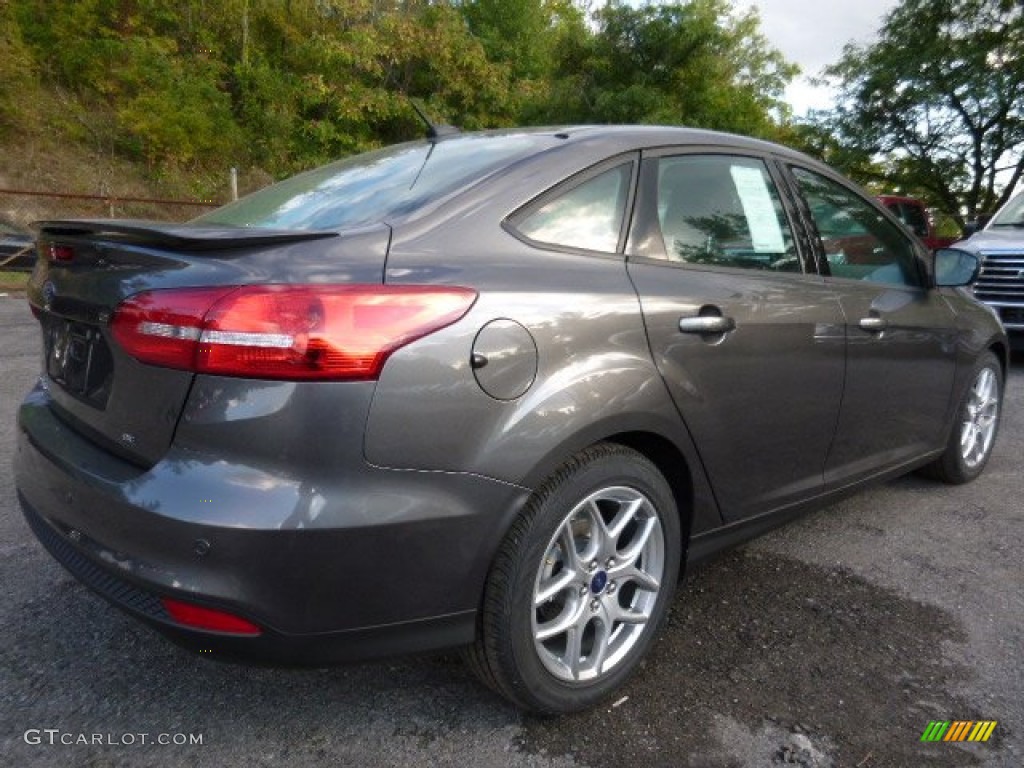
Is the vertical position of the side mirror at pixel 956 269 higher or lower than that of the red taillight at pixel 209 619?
higher

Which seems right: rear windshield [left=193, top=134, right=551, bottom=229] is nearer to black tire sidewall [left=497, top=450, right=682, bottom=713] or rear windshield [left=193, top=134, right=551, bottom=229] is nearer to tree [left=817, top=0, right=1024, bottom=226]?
black tire sidewall [left=497, top=450, right=682, bottom=713]

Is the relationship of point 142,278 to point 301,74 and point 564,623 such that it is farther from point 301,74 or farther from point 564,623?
point 301,74

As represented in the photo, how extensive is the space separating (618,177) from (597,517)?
972 mm

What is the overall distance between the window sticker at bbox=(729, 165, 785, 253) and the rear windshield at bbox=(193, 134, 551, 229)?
76 centimetres

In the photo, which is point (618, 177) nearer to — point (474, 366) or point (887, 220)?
point (474, 366)

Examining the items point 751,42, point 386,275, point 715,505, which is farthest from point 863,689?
point 751,42

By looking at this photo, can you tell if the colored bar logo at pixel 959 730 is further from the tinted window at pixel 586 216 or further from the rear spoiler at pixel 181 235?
the rear spoiler at pixel 181 235

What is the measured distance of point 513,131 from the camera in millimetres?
2596

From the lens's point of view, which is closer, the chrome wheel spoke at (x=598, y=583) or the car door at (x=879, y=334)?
the chrome wheel spoke at (x=598, y=583)

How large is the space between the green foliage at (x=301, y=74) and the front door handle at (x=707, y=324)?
20246 millimetres

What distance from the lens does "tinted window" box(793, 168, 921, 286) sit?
9.58 feet

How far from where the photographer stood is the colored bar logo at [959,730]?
1995mm

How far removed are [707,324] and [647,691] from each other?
105 centimetres

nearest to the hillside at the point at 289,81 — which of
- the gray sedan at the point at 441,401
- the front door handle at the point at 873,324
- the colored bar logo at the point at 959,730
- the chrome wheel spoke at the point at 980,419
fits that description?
the chrome wheel spoke at the point at 980,419
